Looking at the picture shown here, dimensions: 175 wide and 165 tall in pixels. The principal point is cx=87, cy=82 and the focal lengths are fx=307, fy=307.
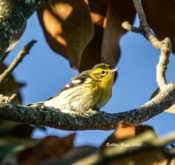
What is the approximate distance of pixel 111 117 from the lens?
7.69 ft

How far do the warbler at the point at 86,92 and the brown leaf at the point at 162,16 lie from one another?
1.28m

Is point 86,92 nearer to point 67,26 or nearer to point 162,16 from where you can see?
point 67,26

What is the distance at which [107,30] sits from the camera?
345 centimetres

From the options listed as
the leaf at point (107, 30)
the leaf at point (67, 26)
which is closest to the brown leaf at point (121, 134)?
the leaf at point (67, 26)

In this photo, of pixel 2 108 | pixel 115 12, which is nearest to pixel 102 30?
pixel 115 12

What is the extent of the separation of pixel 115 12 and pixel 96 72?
1.29 m

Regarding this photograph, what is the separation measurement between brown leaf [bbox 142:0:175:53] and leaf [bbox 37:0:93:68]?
65cm

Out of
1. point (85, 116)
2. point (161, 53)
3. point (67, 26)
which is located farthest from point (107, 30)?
point (85, 116)

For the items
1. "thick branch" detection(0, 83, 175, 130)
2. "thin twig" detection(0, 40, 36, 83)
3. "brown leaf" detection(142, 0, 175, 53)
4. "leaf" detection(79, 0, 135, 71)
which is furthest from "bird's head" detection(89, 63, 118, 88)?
"thin twig" detection(0, 40, 36, 83)

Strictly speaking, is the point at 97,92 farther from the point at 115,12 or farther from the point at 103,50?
the point at 115,12

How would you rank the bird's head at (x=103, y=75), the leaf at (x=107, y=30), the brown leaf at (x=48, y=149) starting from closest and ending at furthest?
the brown leaf at (x=48, y=149)
the leaf at (x=107, y=30)
the bird's head at (x=103, y=75)

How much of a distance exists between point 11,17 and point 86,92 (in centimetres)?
224

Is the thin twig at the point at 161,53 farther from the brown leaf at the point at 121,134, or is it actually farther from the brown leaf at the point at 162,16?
the brown leaf at the point at 121,134

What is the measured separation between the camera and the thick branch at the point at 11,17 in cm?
183
